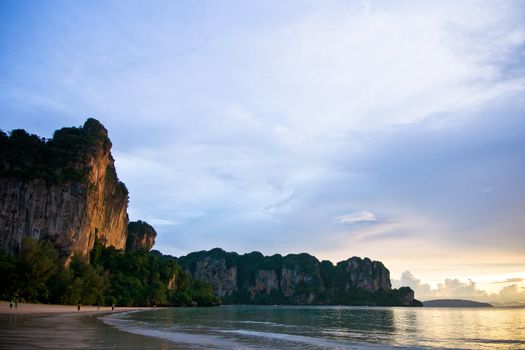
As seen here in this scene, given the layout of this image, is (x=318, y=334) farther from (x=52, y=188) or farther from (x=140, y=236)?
(x=140, y=236)

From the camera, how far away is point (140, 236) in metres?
171

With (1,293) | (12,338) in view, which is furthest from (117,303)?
(12,338)

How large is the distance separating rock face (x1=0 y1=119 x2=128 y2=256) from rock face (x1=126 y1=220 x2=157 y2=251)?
55.7 meters

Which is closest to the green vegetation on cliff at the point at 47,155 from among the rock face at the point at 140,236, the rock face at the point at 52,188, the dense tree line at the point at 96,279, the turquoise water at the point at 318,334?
the rock face at the point at 52,188

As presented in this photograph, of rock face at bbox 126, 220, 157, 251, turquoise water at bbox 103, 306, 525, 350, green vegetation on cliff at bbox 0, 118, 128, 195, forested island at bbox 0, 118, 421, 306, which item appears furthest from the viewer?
rock face at bbox 126, 220, 157, 251

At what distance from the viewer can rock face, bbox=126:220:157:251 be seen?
552ft

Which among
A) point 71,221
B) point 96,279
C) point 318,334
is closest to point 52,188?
point 71,221

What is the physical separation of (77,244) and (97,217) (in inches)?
829

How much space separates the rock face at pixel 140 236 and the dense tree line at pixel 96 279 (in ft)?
94.0

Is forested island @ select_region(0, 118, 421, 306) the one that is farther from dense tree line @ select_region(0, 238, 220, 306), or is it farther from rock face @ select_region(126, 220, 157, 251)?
rock face @ select_region(126, 220, 157, 251)

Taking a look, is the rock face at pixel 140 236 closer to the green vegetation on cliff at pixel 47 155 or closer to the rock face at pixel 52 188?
the rock face at pixel 52 188

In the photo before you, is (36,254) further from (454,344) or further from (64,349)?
(454,344)

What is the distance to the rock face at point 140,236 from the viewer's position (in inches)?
6624

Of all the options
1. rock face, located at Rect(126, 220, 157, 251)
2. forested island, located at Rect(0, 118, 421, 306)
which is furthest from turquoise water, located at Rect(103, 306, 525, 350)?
rock face, located at Rect(126, 220, 157, 251)
